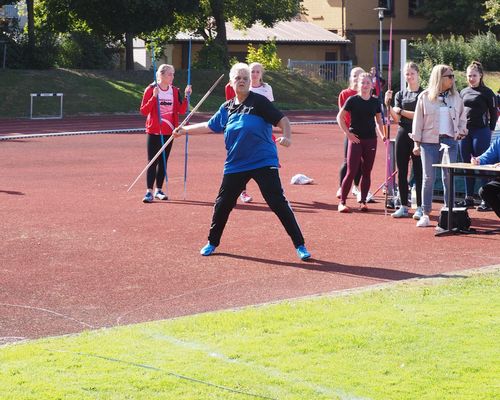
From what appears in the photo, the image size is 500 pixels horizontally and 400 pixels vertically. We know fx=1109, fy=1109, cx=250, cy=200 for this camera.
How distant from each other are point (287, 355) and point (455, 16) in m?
59.2

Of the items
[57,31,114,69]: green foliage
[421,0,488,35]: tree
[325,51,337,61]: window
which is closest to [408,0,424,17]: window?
[421,0,488,35]: tree

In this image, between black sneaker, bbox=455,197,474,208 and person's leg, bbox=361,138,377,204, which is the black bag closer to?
person's leg, bbox=361,138,377,204

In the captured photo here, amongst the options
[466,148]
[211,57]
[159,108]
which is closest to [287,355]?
[159,108]

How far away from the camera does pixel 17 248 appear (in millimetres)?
11875

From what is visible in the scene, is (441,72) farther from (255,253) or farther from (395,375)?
(395,375)

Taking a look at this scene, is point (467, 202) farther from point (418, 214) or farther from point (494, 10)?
point (494, 10)

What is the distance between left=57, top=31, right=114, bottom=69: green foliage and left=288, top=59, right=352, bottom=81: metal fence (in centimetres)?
905

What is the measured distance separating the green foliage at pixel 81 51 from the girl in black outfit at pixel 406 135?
35.1 meters

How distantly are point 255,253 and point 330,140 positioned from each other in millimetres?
17035

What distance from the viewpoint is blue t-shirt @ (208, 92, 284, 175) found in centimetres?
1105

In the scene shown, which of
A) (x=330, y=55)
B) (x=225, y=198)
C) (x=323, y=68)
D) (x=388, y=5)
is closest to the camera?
(x=225, y=198)

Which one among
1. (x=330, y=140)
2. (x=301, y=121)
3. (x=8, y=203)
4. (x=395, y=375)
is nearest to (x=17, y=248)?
(x=8, y=203)

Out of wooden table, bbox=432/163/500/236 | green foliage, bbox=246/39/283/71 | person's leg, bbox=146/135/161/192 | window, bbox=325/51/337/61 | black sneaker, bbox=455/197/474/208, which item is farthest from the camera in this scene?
window, bbox=325/51/337/61

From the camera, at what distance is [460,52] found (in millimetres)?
53000
